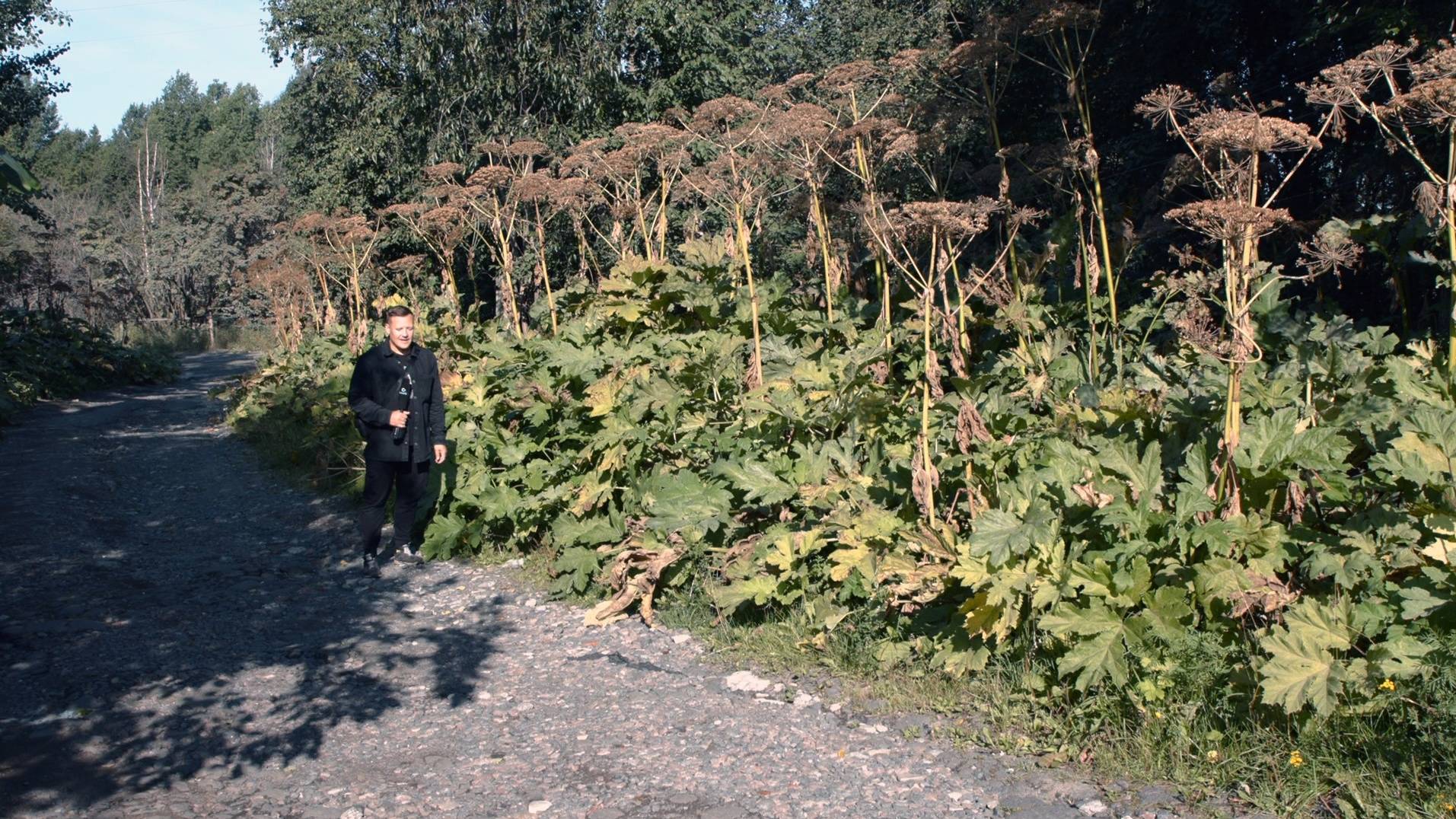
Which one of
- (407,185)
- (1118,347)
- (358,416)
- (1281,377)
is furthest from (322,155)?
(1281,377)

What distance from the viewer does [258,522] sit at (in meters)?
9.40

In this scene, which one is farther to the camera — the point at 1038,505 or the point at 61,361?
the point at 61,361

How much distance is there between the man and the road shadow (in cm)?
40

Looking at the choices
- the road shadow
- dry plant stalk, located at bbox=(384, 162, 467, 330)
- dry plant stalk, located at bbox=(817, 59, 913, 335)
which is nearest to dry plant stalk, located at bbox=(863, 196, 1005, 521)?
dry plant stalk, located at bbox=(817, 59, 913, 335)

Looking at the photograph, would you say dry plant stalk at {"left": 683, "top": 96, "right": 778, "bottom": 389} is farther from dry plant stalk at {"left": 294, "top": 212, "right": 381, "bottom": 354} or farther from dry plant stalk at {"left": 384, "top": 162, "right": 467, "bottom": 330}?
dry plant stalk at {"left": 294, "top": 212, "right": 381, "bottom": 354}

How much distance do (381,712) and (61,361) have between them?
71.8 ft

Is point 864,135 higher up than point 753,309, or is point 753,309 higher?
point 864,135

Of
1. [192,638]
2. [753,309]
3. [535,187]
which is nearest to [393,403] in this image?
[192,638]

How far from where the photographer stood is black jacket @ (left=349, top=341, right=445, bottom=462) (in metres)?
7.72

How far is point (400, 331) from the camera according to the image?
782cm

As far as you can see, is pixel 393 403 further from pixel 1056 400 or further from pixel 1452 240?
pixel 1452 240

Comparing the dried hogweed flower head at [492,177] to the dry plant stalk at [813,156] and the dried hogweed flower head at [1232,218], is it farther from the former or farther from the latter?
the dried hogweed flower head at [1232,218]

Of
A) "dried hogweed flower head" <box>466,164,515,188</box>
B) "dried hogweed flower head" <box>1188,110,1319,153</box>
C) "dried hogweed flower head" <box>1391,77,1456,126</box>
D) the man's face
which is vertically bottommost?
the man's face

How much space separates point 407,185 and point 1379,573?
1995 cm
